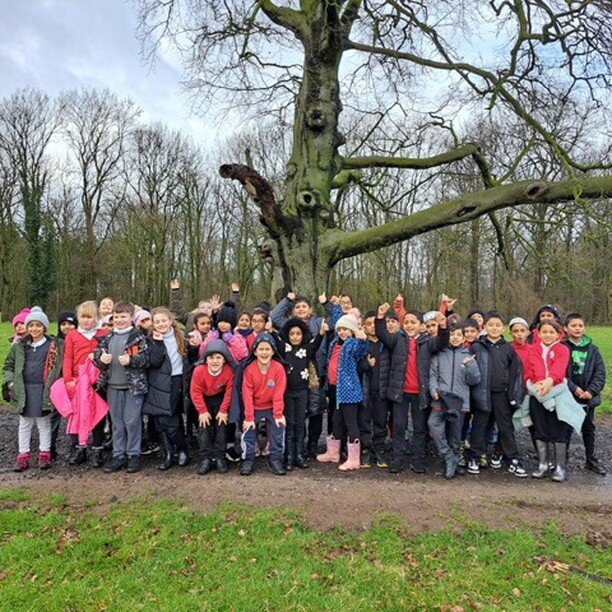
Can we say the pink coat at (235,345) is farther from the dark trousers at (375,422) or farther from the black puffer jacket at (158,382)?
the dark trousers at (375,422)

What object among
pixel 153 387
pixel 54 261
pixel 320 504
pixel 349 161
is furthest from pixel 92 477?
pixel 54 261

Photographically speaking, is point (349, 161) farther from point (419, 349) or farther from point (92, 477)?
point (92, 477)

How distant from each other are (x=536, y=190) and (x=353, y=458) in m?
4.78

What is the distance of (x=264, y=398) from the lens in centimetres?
534

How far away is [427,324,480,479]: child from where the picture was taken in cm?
530

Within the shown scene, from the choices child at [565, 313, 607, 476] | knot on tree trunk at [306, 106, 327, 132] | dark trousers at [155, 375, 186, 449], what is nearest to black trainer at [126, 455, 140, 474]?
dark trousers at [155, 375, 186, 449]

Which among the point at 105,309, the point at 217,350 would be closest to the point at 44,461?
the point at 105,309

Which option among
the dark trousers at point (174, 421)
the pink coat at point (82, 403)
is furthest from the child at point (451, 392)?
the pink coat at point (82, 403)

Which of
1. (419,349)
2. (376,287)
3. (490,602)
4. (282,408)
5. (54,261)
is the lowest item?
(490,602)

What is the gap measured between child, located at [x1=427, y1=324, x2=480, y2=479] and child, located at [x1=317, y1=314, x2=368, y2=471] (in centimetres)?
83

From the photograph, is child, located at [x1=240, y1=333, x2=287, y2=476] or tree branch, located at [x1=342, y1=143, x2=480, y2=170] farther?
tree branch, located at [x1=342, y1=143, x2=480, y2=170]

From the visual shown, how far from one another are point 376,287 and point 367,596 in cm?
2321

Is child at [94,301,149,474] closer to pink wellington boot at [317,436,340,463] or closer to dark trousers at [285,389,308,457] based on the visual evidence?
dark trousers at [285,389,308,457]

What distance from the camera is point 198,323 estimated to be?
6.05m
